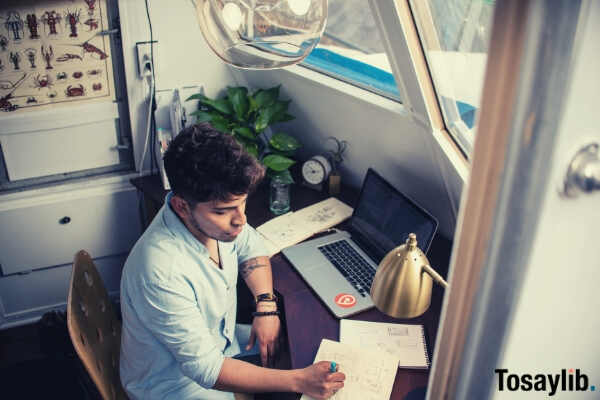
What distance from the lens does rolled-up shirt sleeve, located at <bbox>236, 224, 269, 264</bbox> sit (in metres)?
1.70

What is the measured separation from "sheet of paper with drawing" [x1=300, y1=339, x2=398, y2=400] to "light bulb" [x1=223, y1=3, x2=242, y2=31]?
88 cm

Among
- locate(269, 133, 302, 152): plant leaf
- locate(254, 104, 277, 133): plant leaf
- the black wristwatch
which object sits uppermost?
locate(254, 104, 277, 133): plant leaf

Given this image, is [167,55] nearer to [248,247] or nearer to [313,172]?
[313,172]

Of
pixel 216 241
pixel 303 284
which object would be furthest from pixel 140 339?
pixel 303 284

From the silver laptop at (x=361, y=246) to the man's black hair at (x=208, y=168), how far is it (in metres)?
0.46

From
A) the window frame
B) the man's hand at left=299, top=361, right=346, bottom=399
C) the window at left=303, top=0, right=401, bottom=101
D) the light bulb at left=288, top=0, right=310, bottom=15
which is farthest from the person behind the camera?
the window at left=303, top=0, right=401, bottom=101

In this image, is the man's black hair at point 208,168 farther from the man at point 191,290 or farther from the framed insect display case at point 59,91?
the framed insect display case at point 59,91

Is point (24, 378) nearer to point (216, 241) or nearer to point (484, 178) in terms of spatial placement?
point (216, 241)

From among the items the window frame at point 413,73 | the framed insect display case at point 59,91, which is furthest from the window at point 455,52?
the framed insect display case at point 59,91

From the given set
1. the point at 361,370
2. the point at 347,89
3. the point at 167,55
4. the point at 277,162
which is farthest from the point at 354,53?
the point at 361,370

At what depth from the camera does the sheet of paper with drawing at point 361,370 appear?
124 centimetres

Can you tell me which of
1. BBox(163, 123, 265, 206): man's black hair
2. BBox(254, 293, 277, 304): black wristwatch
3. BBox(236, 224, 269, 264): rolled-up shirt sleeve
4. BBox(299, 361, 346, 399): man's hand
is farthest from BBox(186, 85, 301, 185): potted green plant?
BBox(299, 361, 346, 399): man's hand

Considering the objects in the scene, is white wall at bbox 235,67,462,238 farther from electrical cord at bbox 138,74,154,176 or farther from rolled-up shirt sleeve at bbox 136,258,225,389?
rolled-up shirt sleeve at bbox 136,258,225,389

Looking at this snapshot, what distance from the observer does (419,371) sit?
1.31 meters
